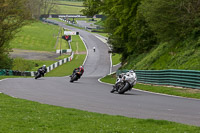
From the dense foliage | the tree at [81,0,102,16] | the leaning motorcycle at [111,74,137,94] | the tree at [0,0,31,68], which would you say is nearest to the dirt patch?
the tree at [0,0,31,68]

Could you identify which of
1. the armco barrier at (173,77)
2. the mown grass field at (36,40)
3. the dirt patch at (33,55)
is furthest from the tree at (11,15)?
the mown grass field at (36,40)

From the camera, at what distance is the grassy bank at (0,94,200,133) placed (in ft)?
25.3

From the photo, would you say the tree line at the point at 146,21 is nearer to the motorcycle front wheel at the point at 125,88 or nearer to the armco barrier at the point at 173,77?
the armco barrier at the point at 173,77

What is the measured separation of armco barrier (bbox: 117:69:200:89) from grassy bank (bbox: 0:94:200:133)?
35.0 ft

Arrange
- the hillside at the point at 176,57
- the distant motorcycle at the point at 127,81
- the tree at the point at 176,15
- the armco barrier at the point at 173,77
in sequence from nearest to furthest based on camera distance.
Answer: the distant motorcycle at the point at 127,81, the armco barrier at the point at 173,77, the hillside at the point at 176,57, the tree at the point at 176,15

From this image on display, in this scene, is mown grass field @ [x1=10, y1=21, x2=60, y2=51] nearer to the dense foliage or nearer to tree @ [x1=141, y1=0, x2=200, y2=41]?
the dense foliage

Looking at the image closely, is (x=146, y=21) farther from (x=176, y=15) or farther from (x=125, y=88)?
(x=125, y=88)

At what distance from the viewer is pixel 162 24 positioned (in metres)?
29.0

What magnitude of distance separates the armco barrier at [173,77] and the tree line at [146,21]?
3.90 metres

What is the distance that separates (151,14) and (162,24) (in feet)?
3.49

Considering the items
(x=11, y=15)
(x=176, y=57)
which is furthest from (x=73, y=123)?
(x=11, y=15)

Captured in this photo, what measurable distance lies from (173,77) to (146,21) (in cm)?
1254

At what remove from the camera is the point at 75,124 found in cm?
852

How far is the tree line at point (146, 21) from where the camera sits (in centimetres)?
2795
